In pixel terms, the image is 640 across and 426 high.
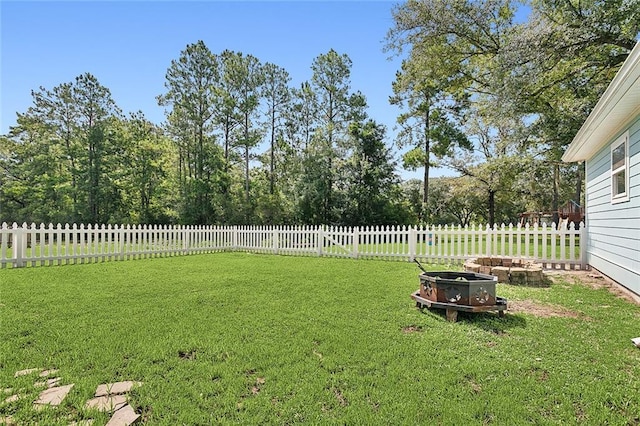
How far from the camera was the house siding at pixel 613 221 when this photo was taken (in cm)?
505

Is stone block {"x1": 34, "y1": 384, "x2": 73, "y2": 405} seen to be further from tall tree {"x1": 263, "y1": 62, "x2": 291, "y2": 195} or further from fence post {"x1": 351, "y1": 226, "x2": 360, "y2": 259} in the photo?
tall tree {"x1": 263, "y1": 62, "x2": 291, "y2": 195}

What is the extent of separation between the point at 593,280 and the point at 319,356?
6.27 m

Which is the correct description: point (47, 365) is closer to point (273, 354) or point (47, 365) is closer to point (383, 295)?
point (273, 354)

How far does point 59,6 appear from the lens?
251 inches

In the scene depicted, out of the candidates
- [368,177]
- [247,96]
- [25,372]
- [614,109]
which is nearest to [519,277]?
[614,109]

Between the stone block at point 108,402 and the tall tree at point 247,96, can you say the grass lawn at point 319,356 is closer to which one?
the stone block at point 108,402

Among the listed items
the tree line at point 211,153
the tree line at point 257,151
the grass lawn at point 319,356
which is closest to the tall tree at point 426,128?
the tree line at point 257,151

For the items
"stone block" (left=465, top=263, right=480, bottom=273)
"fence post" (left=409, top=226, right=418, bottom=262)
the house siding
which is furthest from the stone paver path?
"fence post" (left=409, top=226, right=418, bottom=262)

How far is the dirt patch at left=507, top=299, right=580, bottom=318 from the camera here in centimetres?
421

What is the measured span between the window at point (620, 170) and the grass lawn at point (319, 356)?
1757mm

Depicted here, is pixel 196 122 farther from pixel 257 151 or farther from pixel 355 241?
pixel 355 241

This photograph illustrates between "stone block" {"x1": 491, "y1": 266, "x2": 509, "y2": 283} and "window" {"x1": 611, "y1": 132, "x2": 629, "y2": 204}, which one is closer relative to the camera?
"window" {"x1": 611, "y1": 132, "x2": 629, "y2": 204}

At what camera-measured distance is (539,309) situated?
14.7ft

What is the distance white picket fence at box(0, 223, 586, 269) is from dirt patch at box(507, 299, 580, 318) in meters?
3.68
